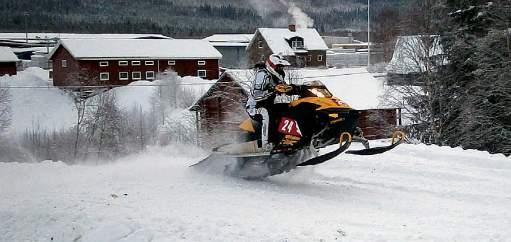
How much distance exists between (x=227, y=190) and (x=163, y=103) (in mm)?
29603

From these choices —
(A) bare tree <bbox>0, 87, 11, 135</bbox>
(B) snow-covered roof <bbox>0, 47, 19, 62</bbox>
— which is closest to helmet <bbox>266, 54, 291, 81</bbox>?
(B) snow-covered roof <bbox>0, 47, 19, 62</bbox>

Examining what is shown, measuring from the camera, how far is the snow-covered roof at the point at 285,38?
44.6 metres

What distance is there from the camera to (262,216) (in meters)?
6.93

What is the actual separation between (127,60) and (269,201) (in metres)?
28.0

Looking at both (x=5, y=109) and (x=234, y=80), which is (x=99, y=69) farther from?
(x=5, y=109)

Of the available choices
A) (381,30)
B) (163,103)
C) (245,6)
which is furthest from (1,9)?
(381,30)

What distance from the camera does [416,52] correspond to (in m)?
27.5

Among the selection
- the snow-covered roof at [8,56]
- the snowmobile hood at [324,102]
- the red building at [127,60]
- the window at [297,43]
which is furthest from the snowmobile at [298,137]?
the window at [297,43]

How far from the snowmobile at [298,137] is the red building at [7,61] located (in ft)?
24.0

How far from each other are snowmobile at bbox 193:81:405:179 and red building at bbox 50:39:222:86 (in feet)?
38.4

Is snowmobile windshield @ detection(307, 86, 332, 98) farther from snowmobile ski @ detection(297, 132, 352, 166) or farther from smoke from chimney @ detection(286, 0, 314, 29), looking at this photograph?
smoke from chimney @ detection(286, 0, 314, 29)

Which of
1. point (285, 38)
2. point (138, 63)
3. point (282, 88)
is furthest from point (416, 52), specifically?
point (285, 38)

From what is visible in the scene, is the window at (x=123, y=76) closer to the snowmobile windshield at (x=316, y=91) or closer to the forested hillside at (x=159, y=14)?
the forested hillside at (x=159, y=14)

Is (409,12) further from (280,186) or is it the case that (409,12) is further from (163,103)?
(280,186)
